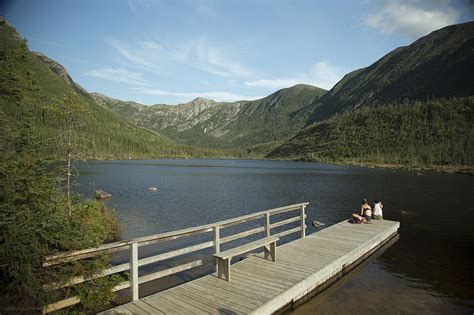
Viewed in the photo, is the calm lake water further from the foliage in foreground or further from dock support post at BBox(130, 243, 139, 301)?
the foliage in foreground

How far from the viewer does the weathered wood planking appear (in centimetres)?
843

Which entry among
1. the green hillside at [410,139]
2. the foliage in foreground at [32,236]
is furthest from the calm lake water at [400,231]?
the green hillside at [410,139]

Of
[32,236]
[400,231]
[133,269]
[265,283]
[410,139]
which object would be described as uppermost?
[410,139]

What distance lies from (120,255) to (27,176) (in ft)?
32.0

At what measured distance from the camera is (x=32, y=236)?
6992 mm

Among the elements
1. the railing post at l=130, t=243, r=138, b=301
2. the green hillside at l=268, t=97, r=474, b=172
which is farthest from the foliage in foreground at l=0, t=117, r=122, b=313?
the green hillside at l=268, t=97, r=474, b=172

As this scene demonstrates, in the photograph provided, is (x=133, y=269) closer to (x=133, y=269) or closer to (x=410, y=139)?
(x=133, y=269)

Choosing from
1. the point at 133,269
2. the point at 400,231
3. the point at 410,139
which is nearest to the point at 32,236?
the point at 133,269

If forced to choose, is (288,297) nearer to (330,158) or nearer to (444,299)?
(444,299)

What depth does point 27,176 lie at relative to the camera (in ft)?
27.2

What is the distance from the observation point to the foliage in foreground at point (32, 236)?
6574mm

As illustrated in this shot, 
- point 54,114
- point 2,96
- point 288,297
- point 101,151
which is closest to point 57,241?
point 54,114

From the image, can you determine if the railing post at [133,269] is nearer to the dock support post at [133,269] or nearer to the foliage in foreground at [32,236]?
the dock support post at [133,269]

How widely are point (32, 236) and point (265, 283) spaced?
22.0 ft
